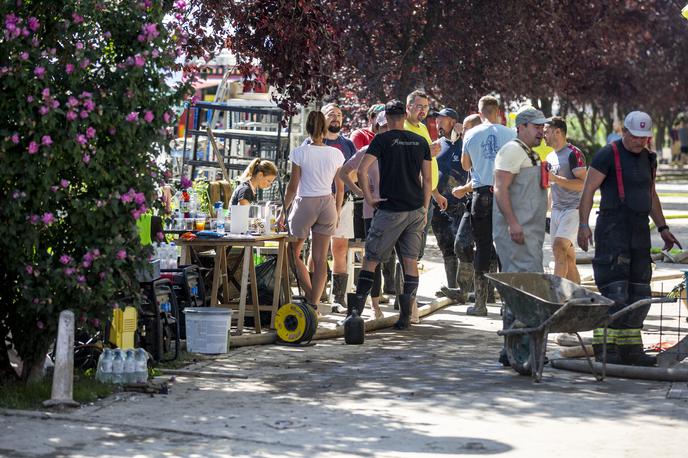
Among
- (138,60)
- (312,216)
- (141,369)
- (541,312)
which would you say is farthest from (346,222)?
(138,60)

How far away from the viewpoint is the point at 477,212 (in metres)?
13.1

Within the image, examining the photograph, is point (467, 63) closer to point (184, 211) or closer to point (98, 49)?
point (184, 211)

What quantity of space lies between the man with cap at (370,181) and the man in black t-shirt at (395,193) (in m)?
0.27

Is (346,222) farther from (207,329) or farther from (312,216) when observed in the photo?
(207,329)

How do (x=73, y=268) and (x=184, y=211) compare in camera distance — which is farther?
(x=184, y=211)

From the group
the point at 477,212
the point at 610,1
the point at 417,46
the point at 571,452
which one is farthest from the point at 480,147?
the point at 610,1

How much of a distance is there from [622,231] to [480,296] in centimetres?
345

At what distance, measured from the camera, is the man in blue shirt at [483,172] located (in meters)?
13.0

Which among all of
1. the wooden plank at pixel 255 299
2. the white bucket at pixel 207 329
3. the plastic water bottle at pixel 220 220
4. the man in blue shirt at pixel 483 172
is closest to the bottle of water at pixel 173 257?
the plastic water bottle at pixel 220 220

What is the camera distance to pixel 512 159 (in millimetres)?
10258

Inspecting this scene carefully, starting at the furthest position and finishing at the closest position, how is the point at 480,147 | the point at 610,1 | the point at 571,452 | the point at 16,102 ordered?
the point at 610,1
the point at 480,147
the point at 16,102
the point at 571,452

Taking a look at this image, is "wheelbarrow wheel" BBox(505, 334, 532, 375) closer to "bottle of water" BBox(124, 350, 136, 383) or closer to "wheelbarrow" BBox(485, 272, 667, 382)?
"wheelbarrow" BBox(485, 272, 667, 382)

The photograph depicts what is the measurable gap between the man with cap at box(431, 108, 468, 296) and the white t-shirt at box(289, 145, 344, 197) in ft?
6.80

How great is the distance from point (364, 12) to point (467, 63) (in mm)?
1900
